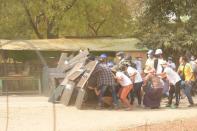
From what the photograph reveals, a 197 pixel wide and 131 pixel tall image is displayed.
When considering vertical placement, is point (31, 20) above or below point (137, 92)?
above

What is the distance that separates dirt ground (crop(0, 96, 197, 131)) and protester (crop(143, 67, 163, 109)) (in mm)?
370

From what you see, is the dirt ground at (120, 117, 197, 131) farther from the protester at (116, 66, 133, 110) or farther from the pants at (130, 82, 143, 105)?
the pants at (130, 82, 143, 105)

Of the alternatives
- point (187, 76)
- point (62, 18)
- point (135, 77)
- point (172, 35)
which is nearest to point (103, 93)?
point (135, 77)

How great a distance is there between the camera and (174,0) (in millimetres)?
12789

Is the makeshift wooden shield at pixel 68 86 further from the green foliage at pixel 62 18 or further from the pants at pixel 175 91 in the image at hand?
the green foliage at pixel 62 18

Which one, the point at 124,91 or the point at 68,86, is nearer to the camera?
the point at 124,91

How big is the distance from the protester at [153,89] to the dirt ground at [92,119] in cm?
37

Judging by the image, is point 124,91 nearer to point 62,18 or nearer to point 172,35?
point 172,35

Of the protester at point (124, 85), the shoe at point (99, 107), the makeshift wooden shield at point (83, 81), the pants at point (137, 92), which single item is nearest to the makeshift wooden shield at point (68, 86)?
the makeshift wooden shield at point (83, 81)

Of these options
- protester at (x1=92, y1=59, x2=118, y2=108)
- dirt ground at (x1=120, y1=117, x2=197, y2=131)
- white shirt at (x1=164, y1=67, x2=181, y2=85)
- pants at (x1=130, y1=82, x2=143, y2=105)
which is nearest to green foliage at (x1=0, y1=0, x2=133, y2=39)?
pants at (x1=130, y1=82, x2=143, y2=105)

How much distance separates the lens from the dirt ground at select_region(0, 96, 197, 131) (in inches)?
554

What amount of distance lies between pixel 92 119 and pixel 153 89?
379 centimetres

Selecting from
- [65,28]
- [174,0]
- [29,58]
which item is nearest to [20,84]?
[29,58]

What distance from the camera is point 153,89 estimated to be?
1955 cm
